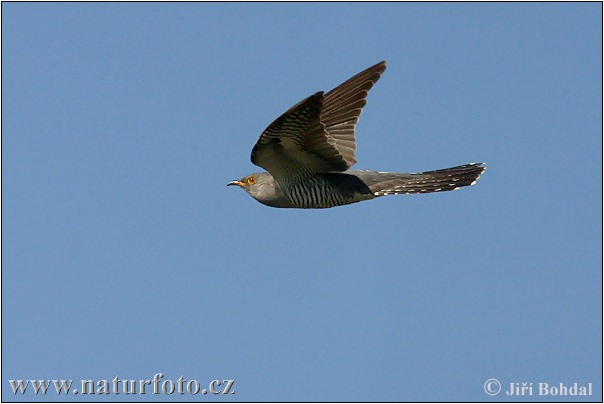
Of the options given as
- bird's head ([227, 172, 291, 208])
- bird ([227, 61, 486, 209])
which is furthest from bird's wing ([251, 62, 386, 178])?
bird's head ([227, 172, 291, 208])

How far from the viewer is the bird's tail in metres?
10.2

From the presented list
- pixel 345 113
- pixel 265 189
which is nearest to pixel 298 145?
pixel 265 189

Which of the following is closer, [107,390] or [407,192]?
[407,192]

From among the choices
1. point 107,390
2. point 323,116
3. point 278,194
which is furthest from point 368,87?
point 107,390

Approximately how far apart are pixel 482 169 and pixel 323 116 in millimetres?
1789

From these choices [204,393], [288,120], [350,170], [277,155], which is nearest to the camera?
[288,120]

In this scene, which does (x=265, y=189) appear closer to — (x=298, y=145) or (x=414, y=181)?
(x=298, y=145)

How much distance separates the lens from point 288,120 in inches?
350

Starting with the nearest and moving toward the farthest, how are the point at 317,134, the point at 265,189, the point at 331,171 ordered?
the point at 317,134 < the point at 331,171 < the point at 265,189

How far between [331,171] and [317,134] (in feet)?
3.10

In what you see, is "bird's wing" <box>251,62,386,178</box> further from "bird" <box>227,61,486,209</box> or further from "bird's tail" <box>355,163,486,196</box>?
"bird's tail" <box>355,163,486,196</box>

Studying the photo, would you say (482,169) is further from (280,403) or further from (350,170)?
(280,403)

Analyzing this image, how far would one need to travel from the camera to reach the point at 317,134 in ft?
30.5

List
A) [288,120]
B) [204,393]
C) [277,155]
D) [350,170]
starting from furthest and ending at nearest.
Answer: [204,393], [350,170], [277,155], [288,120]
